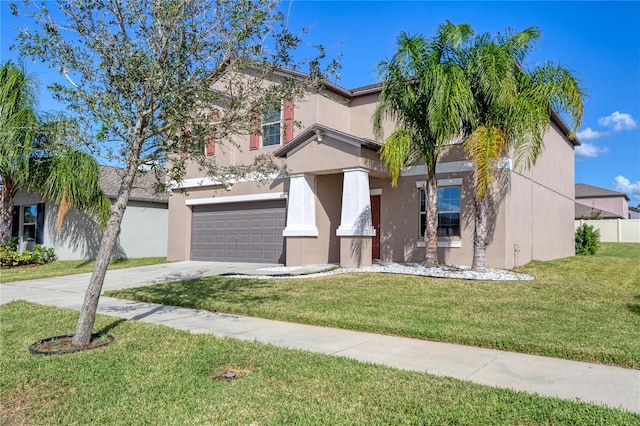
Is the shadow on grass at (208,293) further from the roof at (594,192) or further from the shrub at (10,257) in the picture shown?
the roof at (594,192)

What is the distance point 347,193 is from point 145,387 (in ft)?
33.0

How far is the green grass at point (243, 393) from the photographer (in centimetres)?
396

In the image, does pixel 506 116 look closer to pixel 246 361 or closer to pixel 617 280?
pixel 617 280

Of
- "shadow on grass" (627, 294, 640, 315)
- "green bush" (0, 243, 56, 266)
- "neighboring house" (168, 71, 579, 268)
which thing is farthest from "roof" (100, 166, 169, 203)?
"shadow on grass" (627, 294, 640, 315)

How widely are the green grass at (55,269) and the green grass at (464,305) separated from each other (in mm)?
5700

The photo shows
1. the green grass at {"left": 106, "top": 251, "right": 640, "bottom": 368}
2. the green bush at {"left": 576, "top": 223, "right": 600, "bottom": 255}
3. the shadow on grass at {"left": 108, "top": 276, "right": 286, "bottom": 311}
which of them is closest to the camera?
the green grass at {"left": 106, "top": 251, "right": 640, "bottom": 368}

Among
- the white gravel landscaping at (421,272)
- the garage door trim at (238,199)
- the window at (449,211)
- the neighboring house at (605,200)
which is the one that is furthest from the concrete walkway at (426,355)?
the neighboring house at (605,200)

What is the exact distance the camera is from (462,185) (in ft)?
46.2

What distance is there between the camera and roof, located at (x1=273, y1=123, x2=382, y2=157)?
13758 mm

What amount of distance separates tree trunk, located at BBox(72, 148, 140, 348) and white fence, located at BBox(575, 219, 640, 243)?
3472cm

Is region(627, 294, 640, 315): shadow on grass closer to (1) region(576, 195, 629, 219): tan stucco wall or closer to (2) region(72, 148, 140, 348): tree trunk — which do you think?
(2) region(72, 148, 140, 348): tree trunk

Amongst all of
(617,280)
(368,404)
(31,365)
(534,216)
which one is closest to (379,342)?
(368,404)

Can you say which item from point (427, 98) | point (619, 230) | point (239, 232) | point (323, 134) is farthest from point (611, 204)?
point (323, 134)

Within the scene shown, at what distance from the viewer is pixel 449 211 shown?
47.3 feet
